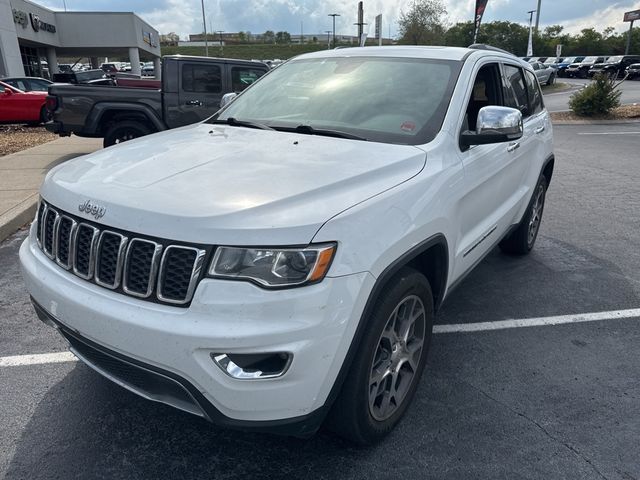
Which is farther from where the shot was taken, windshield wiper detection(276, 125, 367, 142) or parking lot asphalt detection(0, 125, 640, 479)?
windshield wiper detection(276, 125, 367, 142)

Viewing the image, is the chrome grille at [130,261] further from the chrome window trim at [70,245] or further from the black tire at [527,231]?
the black tire at [527,231]

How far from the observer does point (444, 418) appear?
9.27 feet

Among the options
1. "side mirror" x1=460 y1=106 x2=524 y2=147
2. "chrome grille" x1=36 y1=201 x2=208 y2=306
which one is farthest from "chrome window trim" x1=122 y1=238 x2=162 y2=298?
"side mirror" x1=460 y1=106 x2=524 y2=147

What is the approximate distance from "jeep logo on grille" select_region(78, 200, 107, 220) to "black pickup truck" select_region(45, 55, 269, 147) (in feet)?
24.3

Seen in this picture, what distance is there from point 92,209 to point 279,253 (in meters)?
0.89

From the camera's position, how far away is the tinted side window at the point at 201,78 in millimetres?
9391

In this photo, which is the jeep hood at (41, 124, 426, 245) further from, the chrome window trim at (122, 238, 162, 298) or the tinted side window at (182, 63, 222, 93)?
the tinted side window at (182, 63, 222, 93)

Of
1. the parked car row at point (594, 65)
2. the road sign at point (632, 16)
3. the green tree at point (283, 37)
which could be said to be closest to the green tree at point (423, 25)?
the parked car row at point (594, 65)

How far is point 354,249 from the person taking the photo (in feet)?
6.79

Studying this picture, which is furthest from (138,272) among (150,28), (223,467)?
(150,28)

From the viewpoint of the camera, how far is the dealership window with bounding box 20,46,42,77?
3353cm

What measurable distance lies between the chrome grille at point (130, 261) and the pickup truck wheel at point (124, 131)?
24.7ft

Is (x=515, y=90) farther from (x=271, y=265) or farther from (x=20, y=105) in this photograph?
(x=20, y=105)

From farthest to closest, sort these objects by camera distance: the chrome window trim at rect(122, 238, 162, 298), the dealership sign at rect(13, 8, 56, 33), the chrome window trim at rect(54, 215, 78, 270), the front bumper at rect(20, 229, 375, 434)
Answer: the dealership sign at rect(13, 8, 56, 33)
the chrome window trim at rect(54, 215, 78, 270)
the chrome window trim at rect(122, 238, 162, 298)
the front bumper at rect(20, 229, 375, 434)
